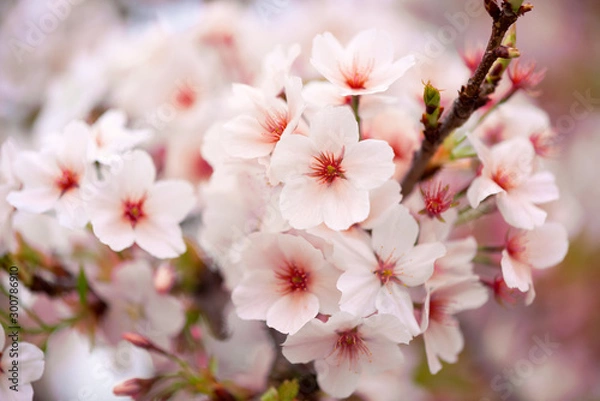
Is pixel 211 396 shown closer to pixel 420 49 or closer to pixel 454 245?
pixel 454 245

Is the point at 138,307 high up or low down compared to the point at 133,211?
down

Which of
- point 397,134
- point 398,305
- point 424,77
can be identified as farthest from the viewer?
point 424,77

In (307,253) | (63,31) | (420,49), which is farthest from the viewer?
(63,31)

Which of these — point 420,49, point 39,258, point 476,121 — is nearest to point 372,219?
point 476,121

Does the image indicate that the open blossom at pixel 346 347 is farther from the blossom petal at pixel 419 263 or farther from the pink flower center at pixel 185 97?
the pink flower center at pixel 185 97

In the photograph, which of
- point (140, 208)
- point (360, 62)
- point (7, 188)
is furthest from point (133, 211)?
point (360, 62)

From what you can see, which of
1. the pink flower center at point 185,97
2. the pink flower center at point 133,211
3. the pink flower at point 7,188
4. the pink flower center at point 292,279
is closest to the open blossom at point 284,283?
the pink flower center at point 292,279

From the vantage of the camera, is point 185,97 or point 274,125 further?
point 185,97

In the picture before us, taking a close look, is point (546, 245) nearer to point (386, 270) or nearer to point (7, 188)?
point (386, 270)
